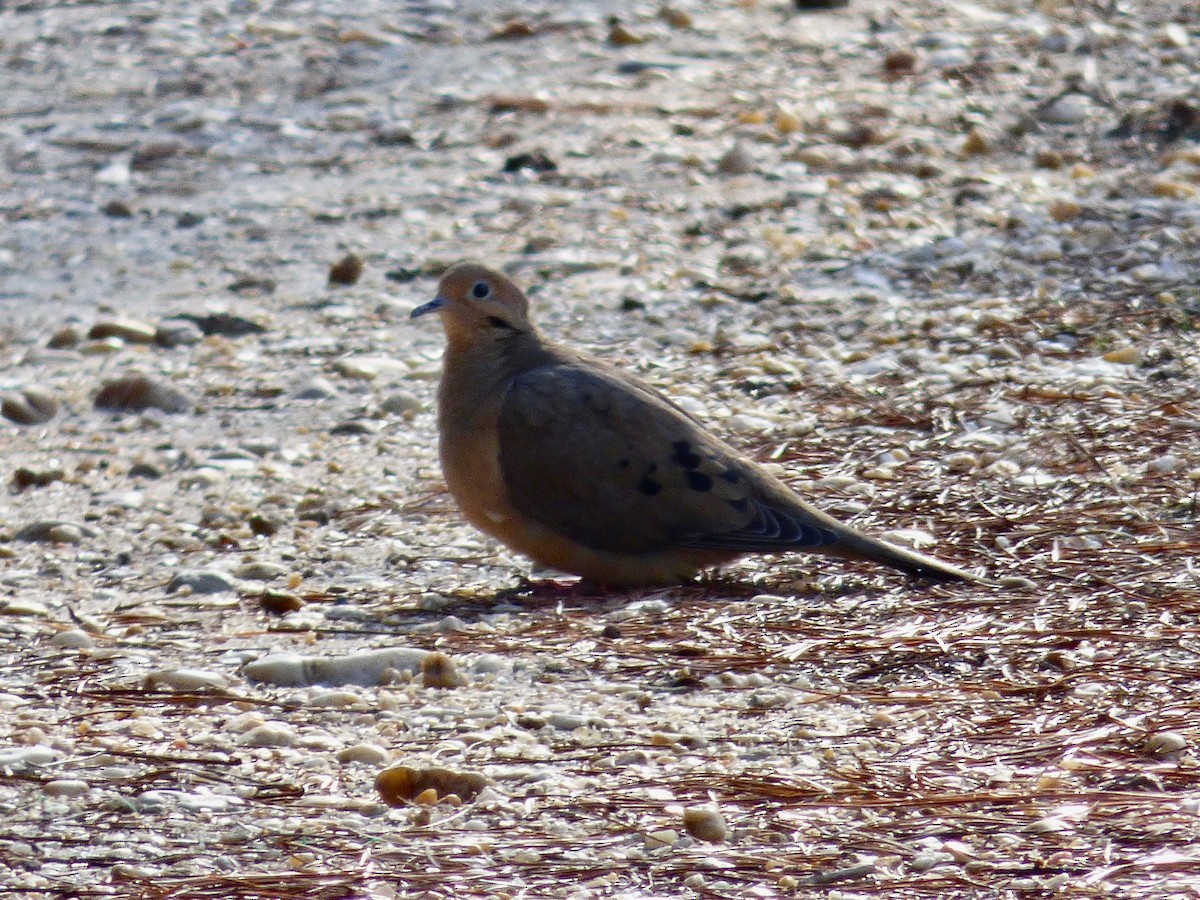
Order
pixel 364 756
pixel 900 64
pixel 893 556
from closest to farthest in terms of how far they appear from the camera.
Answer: pixel 364 756, pixel 893 556, pixel 900 64

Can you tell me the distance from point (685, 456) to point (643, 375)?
1607 mm

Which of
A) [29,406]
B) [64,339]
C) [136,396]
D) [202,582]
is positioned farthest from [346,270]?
[202,582]

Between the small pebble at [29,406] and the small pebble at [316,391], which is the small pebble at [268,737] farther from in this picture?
the small pebble at [29,406]

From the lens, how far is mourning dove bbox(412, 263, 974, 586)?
4754 mm

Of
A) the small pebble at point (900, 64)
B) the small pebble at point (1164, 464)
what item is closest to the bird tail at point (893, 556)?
the small pebble at point (1164, 464)

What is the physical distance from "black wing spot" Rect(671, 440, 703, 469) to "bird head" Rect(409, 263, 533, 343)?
0.67m

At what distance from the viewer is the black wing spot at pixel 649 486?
4832 millimetres

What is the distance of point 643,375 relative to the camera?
6430 mm

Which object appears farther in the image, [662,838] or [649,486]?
[649,486]

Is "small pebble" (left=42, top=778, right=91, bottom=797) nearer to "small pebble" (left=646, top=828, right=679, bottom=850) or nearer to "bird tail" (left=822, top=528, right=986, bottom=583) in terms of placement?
"small pebble" (left=646, top=828, right=679, bottom=850)

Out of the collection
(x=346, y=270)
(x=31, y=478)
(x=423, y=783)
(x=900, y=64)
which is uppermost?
(x=900, y=64)

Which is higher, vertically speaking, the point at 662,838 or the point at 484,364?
the point at 484,364

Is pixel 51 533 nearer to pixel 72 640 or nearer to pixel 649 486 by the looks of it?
pixel 72 640

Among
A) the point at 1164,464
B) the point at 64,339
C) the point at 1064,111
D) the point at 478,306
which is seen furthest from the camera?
the point at 1064,111
